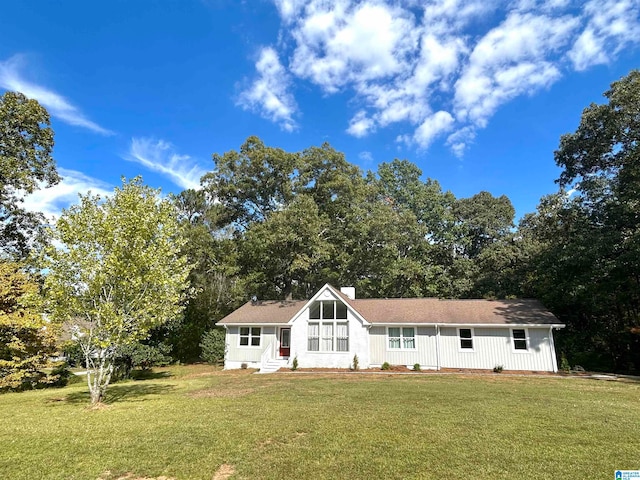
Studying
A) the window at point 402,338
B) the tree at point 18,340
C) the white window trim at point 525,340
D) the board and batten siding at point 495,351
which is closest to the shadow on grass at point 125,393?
the tree at point 18,340

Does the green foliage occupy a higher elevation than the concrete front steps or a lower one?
higher

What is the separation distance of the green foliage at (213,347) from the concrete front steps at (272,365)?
5.26 metres

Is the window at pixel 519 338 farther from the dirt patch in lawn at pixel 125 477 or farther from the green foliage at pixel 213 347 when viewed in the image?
the dirt patch in lawn at pixel 125 477

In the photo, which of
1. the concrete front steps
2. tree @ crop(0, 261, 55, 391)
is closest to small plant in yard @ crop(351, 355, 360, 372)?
the concrete front steps

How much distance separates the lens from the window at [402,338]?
21469 mm

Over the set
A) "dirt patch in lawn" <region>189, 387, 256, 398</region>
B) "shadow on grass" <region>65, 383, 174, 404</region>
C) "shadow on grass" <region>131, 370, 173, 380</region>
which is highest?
"dirt patch in lawn" <region>189, 387, 256, 398</region>

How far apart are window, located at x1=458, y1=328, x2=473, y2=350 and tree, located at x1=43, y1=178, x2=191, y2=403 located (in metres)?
15.9

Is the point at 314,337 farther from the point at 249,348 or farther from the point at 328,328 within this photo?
the point at 249,348

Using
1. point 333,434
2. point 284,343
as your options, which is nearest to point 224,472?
point 333,434

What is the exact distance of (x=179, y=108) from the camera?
19.8 m

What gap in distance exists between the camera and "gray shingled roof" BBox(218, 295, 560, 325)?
20609mm

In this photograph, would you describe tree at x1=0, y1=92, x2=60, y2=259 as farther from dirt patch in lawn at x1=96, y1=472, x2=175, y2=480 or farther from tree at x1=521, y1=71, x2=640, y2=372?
tree at x1=521, y1=71, x2=640, y2=372

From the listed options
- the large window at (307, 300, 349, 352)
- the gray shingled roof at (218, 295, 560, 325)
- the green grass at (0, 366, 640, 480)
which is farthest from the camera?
the large window at (307, 300, 349, 352)

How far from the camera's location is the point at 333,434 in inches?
299
